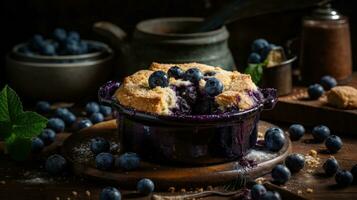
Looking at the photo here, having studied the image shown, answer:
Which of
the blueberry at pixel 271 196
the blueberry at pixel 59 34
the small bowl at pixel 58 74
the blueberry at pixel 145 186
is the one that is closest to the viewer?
the blueberry at pixel 271 196

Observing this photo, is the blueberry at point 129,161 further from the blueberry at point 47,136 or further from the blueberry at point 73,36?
the blueberry at point 73,36

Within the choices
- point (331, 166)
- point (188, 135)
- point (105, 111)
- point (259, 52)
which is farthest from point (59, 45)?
point (331, 166)

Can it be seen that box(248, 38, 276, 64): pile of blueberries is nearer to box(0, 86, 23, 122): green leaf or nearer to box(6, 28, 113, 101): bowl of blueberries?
box(6, 28, 113, 101): bowl of blueberries

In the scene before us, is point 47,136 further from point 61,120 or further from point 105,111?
point 105,111

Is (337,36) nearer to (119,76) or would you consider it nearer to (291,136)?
(291,136)

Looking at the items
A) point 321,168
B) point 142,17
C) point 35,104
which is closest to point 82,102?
point 35,104

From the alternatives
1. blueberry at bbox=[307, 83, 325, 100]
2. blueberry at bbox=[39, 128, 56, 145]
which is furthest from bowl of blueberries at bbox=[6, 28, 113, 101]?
blueberry at bbox=[307, 83, 325, 100]

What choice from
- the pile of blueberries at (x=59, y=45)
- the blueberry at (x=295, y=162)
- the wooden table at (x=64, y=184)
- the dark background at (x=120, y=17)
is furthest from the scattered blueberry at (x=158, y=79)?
the dark background at (x=120, y=17)
